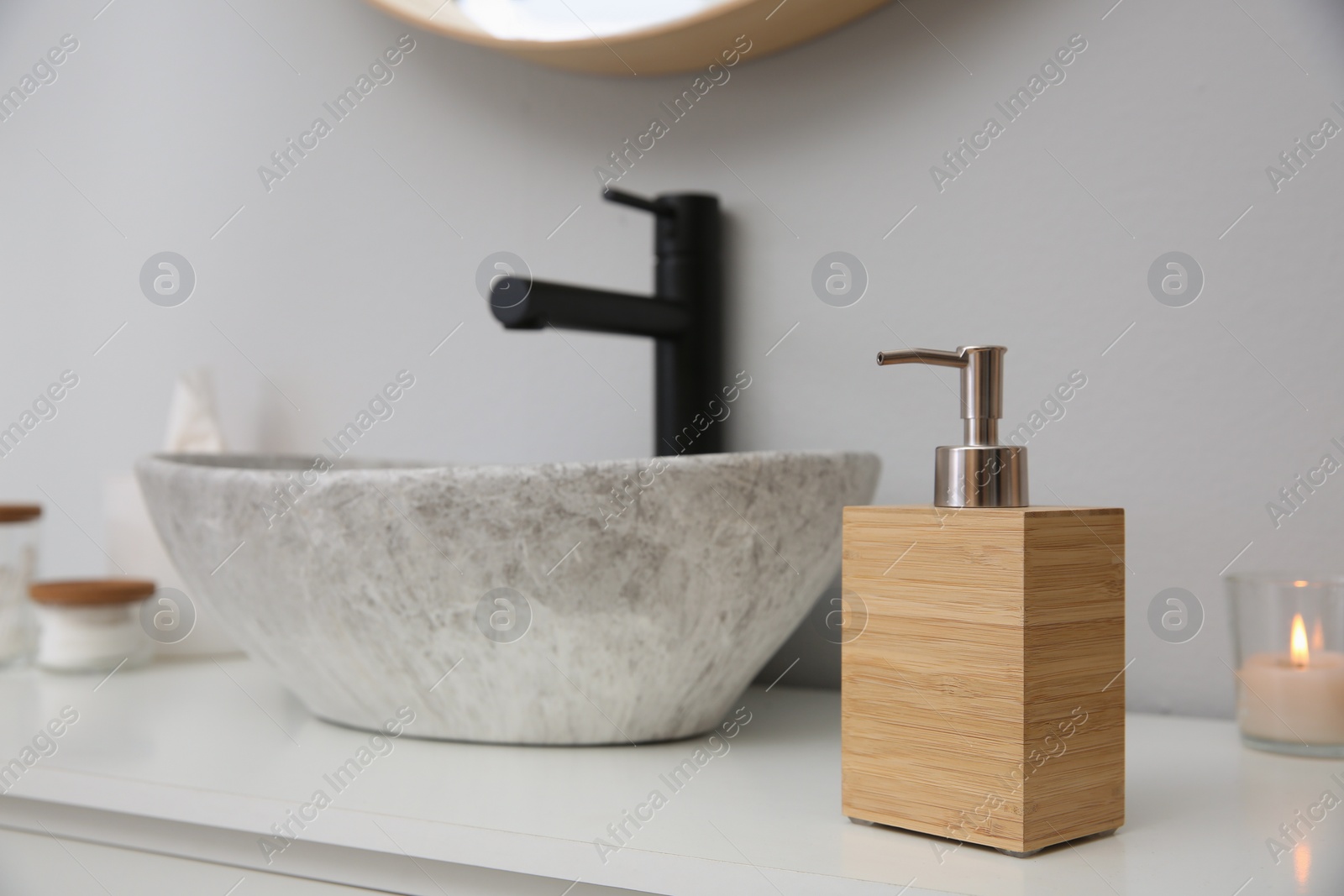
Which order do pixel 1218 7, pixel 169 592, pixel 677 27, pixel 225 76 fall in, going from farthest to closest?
1. pixel 225 76
2. pixel 169 592
3. pixel 677 27
4. pixel 1218 7

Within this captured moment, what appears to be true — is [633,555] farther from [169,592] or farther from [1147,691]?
[169,592]

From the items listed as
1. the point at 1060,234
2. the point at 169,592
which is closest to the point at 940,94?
the point at 1060,234

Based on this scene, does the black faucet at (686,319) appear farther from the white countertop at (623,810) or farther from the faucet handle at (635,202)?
the white countertop at (623,810)

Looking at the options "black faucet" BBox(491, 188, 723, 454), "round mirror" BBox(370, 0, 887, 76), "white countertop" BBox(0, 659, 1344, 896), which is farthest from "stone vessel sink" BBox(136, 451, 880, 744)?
"round mirror" BBox(370, 0, 887, 76)

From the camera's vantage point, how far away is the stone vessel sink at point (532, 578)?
0.52m

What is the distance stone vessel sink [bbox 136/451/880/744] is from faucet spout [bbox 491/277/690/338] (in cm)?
9

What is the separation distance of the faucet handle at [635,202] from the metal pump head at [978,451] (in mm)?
296

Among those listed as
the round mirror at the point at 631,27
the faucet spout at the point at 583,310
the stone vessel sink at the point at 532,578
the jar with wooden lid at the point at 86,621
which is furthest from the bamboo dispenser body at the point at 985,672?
the jar with wooden lid at the point at 86,621

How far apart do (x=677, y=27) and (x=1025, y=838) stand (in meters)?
0.62

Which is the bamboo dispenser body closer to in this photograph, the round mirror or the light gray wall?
the light gray wall

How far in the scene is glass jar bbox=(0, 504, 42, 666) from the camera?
0.90 meters

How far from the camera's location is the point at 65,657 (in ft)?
2.81

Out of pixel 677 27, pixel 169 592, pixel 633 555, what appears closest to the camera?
pixel 633 555

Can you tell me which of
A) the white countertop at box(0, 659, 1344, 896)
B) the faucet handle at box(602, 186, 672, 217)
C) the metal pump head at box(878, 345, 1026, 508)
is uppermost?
the faucet handle at box(602, 186, 672, 217)
